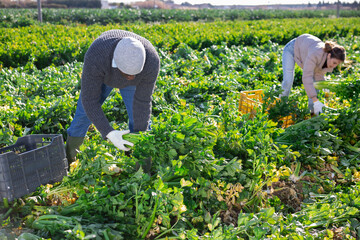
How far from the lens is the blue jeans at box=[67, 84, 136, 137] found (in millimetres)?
3258

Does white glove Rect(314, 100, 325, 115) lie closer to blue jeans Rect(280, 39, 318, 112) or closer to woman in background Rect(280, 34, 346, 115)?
woman in background Rect(280, 34, 346, 115)

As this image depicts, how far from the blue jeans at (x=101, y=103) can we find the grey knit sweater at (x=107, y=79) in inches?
7.3

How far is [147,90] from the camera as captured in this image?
304 cm

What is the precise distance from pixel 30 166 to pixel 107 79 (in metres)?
0.90

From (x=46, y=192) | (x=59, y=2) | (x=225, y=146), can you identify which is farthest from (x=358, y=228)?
(x=59, y=2)

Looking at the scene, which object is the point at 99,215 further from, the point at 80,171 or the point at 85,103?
the point at 85,103

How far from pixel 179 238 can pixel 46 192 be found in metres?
1.14

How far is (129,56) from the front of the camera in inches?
98.6

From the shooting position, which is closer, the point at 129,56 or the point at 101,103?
the point at 129,56

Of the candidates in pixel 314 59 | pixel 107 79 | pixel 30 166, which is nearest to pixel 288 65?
pixel 314 59

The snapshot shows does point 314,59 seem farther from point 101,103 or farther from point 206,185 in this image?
point 101,103

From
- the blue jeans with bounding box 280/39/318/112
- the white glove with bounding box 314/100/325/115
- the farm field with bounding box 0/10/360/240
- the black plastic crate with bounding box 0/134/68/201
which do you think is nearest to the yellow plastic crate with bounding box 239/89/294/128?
the farm field with bounding box 0/10/360/240

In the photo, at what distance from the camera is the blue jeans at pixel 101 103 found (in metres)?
3.26

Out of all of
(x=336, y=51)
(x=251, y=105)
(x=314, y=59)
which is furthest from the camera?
(x=251, y=105)
